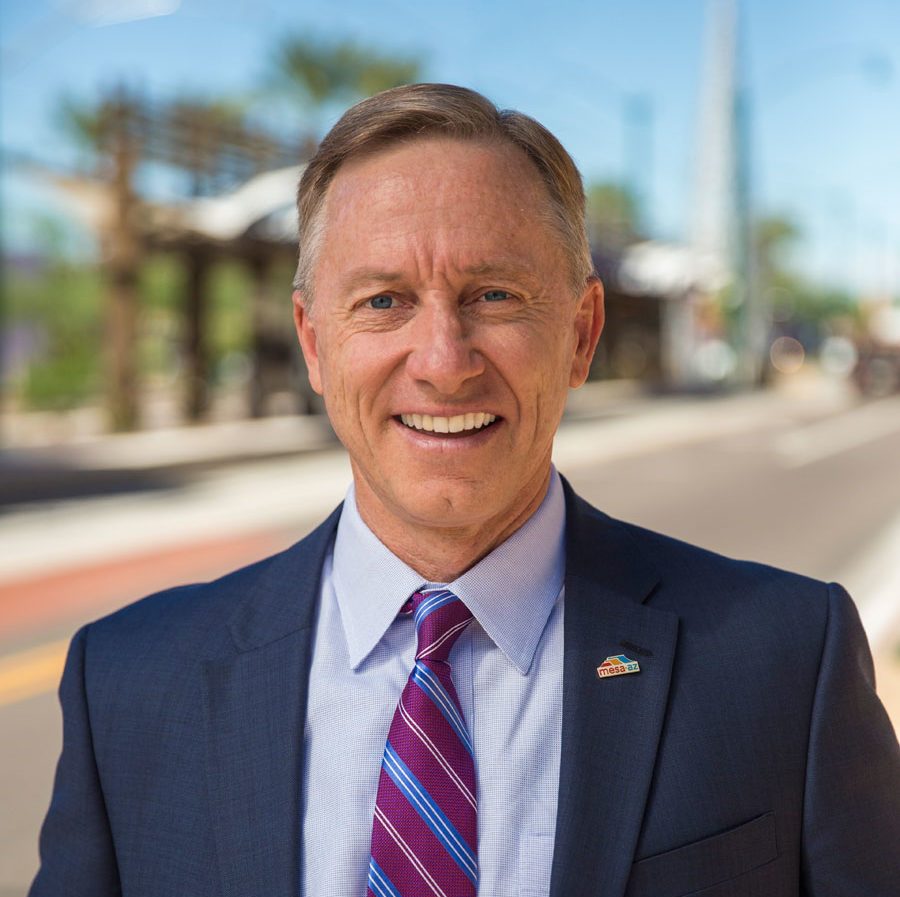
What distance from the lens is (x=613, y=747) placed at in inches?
57.7

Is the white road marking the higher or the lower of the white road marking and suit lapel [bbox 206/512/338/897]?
the lower

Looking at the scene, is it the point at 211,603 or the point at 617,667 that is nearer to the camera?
the point at 617,667

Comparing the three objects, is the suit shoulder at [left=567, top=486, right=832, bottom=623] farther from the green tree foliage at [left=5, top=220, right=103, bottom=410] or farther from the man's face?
the green tree foliage at [left=5, top=220, right=103, bottom=410]

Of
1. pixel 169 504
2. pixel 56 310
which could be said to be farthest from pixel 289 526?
pixel 56 310

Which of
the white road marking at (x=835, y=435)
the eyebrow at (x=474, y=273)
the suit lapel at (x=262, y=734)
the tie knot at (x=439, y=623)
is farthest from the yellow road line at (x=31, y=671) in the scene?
the white road marking at (x=835, y=435)

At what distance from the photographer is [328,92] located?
108 ft

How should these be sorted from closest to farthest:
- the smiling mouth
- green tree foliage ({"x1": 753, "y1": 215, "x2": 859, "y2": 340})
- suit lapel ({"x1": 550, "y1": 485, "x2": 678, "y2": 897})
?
suit lapel ({"x1": 550, "y1": 485, "x2": 678, "y2": 897}) → the smiling mouth → green tree foliage ({"x1": 753, "y1": 215, "x2": 859, "y2": 340})

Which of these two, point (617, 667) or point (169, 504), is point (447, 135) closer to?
point (617, 667)

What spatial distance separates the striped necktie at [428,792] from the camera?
140 cm

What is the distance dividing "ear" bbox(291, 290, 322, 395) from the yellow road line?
5.07 meters

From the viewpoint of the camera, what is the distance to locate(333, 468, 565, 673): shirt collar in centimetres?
155

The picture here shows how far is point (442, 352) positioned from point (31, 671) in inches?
233

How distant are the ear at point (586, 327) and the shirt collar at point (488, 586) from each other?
0.67 ft

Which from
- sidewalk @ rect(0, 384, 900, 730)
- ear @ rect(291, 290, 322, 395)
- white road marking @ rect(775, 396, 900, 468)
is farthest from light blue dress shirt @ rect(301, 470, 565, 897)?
white road marking @ rect(775, 396, 900, 468)
